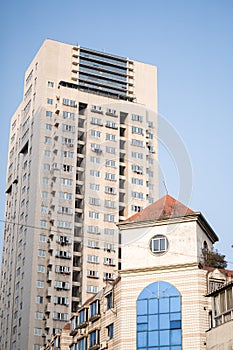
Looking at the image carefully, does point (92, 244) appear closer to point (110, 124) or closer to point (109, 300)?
point (110, 124)

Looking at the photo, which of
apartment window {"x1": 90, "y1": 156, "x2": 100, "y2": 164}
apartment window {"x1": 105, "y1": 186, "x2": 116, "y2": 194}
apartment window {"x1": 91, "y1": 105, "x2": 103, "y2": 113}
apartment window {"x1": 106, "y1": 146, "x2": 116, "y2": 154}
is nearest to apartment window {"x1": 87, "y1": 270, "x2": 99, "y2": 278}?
apartment window {"x1": 105, "y1": 186, "x2": 116, "y2": 194}

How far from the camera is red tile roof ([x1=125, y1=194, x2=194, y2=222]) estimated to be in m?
45.7

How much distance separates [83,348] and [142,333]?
9455 millimetres

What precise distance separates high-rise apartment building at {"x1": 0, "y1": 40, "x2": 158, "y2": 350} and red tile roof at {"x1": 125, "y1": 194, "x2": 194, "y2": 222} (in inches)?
1239

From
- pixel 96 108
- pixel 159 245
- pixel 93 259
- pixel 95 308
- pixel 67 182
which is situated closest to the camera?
pixel 159 245

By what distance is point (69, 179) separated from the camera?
8706 cm

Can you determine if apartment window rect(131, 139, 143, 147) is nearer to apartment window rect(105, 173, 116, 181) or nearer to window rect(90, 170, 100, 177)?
apartment window rect(105, 173, 116, 181)

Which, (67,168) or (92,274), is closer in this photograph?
(92,274)

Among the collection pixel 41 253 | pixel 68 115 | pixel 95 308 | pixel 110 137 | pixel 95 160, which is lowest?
pixel 95 308

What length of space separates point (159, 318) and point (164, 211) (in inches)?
305

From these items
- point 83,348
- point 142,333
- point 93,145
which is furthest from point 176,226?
point 93,145

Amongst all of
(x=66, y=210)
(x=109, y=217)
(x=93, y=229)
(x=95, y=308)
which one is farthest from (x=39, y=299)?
(x=95, y=308)

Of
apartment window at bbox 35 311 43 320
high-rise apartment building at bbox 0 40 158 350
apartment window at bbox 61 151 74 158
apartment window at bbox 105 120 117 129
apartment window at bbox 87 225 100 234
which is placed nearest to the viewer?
apartment window at bbox 35 311 43 320

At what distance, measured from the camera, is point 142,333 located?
4297 centimetres
